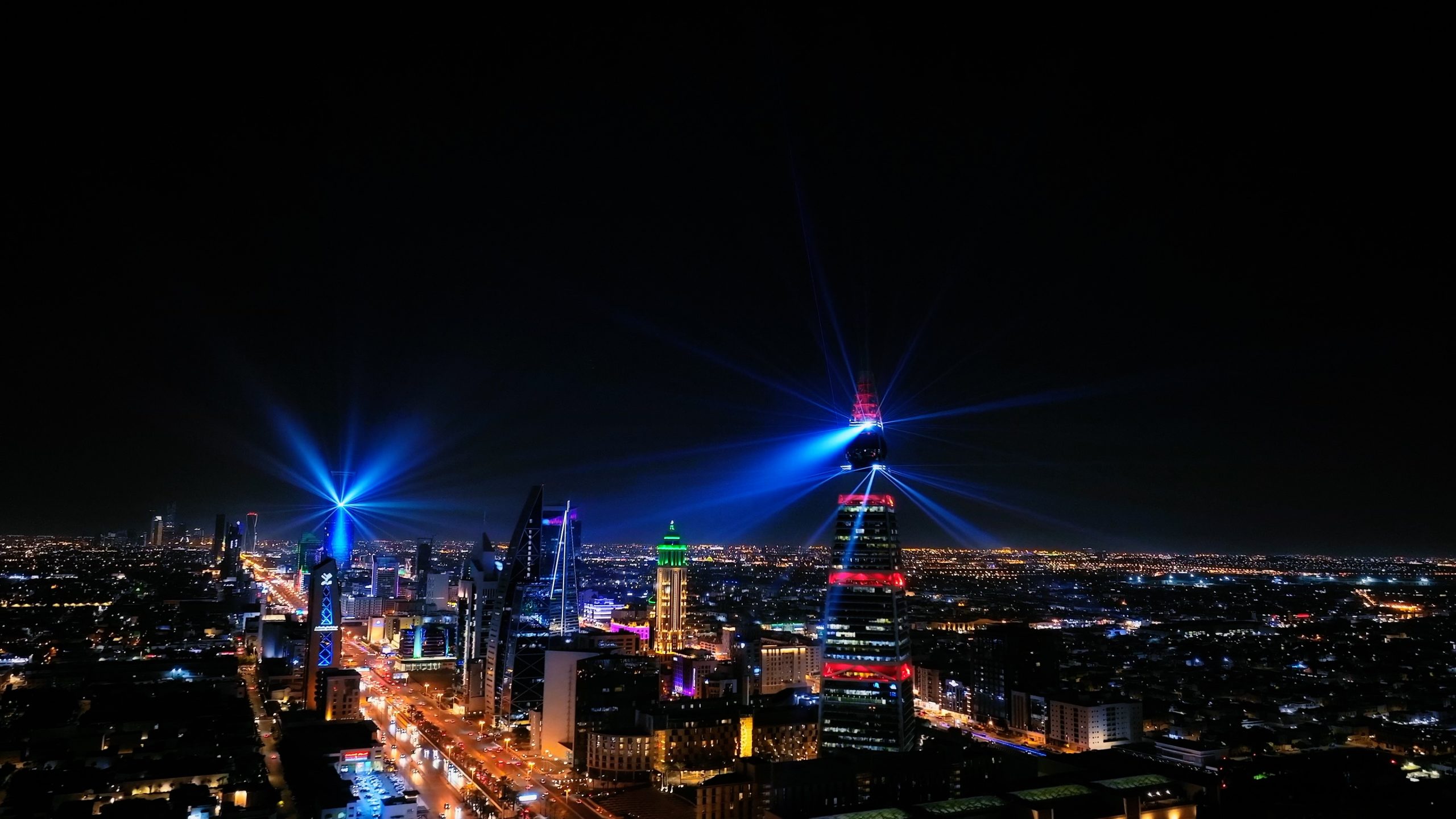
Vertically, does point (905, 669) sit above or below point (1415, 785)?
above

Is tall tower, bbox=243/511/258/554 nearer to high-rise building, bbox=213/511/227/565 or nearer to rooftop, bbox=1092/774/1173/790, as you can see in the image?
high-rise building, bbox=213/511/227/565

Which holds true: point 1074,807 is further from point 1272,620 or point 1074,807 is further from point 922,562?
point 922,562

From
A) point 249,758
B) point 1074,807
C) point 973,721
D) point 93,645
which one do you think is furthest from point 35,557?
point 1074,807

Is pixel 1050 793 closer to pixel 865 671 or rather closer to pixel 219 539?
pixel 865 671

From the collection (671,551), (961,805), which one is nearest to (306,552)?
(671,551)

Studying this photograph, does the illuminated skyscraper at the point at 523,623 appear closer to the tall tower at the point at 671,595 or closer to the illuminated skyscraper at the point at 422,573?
the tall tower at the point at 671,595

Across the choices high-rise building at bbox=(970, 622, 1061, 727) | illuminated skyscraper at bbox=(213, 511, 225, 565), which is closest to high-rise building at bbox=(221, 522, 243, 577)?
illuminated skyscraper at bbox=(213, 511, 225, 565)

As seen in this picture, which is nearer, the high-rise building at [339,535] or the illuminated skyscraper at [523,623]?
the illuminated skyscraper at [523,623]

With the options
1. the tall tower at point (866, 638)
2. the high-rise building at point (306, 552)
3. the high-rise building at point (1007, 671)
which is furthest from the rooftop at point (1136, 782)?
the high-rise building at point (306, 552)
